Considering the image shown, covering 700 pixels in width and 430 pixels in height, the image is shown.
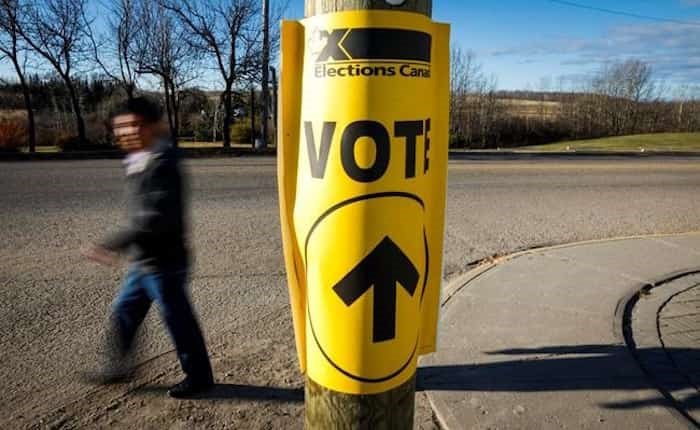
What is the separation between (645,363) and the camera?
11.4 ft

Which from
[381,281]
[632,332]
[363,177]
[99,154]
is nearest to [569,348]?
[632,332]

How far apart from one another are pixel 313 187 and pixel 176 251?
5.04 ft

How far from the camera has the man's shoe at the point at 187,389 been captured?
3023mm

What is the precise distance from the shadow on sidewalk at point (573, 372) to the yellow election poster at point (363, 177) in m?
1.56

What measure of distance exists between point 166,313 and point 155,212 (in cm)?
65

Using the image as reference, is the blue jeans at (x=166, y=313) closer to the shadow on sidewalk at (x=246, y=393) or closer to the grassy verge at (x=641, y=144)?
the shadow on sidewalk at (x=246, y=393)

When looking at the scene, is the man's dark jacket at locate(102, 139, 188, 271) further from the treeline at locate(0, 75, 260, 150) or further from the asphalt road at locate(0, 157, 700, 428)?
the treeline at locate(0, 75, 260, 150)

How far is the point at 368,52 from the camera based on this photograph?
5.16 ft

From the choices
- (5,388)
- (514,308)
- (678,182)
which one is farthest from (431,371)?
(678,182)

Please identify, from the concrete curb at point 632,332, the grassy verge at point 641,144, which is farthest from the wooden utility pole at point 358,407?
the grassy verge at point 641,144

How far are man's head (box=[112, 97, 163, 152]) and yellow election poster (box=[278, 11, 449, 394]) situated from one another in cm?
131

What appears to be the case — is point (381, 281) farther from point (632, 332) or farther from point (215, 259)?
point (215, 259)

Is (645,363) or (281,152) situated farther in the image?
(645,363)

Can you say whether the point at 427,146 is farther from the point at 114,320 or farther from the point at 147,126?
the point at 114,320
